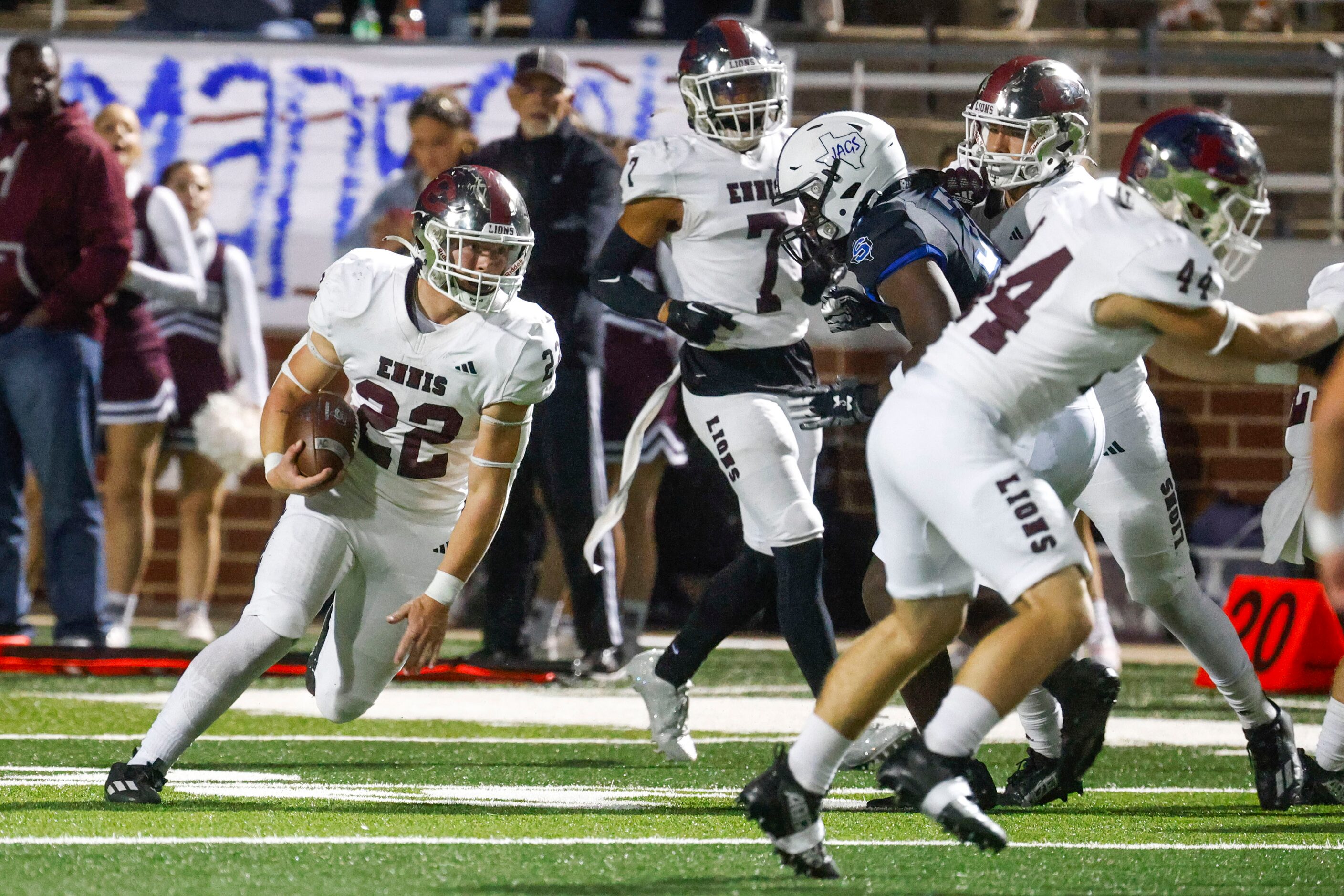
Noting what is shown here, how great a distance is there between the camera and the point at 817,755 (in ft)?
11.0

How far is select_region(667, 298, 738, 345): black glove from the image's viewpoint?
15.6ft

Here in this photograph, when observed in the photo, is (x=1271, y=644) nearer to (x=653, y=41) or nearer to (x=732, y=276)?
(x=732, y=276)

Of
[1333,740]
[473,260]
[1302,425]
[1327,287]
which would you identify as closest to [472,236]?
[473,260]

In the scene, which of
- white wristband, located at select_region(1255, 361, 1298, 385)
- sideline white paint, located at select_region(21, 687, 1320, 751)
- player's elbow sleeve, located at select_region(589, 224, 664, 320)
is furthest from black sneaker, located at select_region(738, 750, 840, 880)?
sideline white paint, located at select_region(21, 687, 1320, 751)

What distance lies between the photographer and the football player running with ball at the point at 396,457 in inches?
161

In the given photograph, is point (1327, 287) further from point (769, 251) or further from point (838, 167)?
point (769, 251)

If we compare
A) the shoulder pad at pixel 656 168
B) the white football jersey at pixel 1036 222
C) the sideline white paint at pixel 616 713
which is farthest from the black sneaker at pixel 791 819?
the sideline white paint at pixel 616 713

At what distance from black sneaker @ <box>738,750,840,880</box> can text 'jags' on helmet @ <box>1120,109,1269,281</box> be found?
3.71ft

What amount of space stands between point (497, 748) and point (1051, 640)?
2.31 metres

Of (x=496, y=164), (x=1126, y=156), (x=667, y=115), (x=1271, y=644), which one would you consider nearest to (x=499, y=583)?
(x=496, y=164)

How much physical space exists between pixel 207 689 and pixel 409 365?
2.65ft

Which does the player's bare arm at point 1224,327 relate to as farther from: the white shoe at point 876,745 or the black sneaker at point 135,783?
the black sneaker at point 135,783

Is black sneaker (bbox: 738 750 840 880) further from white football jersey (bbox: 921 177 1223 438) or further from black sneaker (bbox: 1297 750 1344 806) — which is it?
black sneaker (bbox: 1297 750 1344 806)

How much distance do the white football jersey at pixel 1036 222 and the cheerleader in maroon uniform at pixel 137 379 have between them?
3616 millimetres
